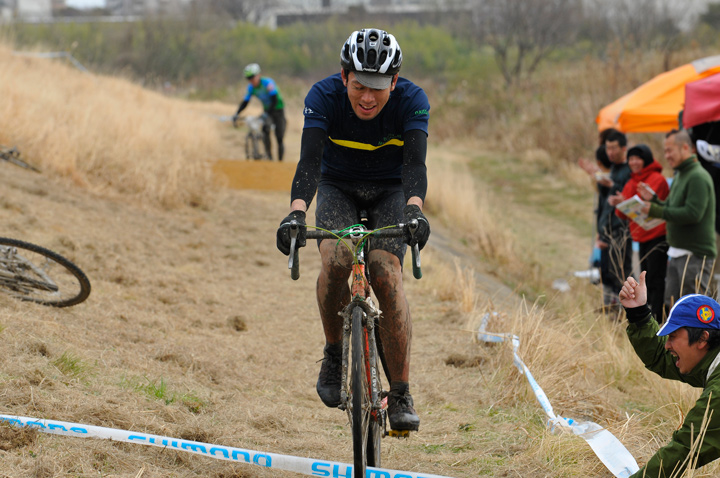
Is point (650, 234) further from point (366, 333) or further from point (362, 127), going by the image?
point (366, 333)

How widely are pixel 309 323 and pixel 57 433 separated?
4000 millimetres

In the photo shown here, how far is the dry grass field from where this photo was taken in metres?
4.21

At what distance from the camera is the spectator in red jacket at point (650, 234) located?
7.50m

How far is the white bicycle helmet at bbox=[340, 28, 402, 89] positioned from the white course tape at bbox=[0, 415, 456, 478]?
1.90 metres

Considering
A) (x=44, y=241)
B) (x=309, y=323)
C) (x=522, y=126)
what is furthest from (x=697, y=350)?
(x=522, y=126)

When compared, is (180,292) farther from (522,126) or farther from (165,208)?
(522,126)

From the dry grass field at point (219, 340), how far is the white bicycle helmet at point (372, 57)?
83.5 inches

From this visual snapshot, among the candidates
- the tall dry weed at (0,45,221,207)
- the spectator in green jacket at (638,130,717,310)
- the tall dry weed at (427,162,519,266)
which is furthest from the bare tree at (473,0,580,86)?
the spectator in green jacket at (638,130,717,310)

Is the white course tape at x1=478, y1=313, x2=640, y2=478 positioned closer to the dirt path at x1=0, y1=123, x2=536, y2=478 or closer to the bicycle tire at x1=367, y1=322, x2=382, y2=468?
the dirt path at x1=0, y1=123, x2=536, y2=478

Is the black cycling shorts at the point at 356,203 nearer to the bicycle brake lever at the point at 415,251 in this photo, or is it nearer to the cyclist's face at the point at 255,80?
the bicycle brake lever at the point at 415,251

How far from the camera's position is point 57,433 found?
375 centimetres

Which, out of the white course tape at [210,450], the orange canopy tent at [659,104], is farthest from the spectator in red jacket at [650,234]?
the white course tape at [210,450]

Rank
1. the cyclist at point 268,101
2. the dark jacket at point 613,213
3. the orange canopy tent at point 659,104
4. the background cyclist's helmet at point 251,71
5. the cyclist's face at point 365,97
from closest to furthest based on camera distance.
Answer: the cyclist's face at point 365,97, the dark jacket at point 613,213, the orange canopy tent at point 659,104, the background cyclist's helmet at point 251,71, the cyclist at point 268,101

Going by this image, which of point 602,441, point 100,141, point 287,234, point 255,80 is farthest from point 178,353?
point 255,80
